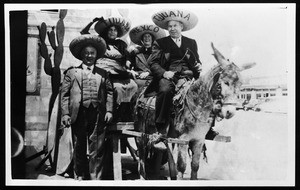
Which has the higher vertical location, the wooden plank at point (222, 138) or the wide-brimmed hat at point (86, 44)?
the wide-brimmed hat at point (86, 44)

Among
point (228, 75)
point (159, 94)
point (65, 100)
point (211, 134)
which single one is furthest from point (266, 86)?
point (65, 100)

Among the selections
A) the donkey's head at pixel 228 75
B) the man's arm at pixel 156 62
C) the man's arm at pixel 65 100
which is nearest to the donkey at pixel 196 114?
the donkey's head at pixel 228 75

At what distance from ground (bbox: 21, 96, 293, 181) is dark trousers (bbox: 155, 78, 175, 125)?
0.38 ft

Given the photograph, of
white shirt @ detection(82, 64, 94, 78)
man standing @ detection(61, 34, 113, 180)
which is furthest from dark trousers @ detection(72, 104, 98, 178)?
white shirt @ detection(82, 64, 94, 78)

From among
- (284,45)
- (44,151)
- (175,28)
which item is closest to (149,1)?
(175,28)

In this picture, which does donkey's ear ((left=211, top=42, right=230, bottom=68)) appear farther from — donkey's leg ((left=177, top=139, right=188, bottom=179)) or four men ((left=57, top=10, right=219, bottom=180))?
donkey's leg ((left=177, top=139, right=188, bottom=179))

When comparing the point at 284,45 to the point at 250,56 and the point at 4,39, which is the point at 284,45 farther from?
the point at 4,39

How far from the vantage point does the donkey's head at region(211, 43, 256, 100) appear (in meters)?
1.04

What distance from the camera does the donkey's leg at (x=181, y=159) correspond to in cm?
105

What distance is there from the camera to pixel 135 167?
3.43 feet

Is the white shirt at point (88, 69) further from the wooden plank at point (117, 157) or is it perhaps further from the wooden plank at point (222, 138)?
the wooden plank at point (222, 138)

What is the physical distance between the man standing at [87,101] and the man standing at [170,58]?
0.50 ft

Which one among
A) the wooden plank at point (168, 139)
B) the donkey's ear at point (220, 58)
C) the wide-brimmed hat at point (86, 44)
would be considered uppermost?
the wide-brimmed hat at point (86, 44)

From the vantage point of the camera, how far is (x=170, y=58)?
1.04 m
